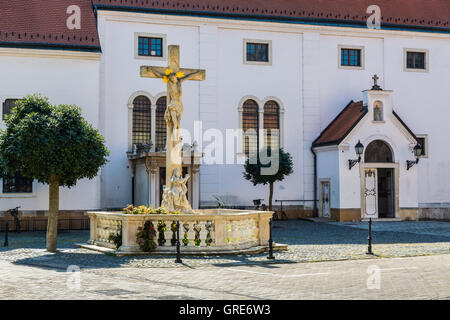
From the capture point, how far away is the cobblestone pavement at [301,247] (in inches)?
578

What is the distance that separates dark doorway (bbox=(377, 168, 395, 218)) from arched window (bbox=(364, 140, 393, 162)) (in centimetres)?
72

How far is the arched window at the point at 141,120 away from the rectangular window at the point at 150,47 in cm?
227

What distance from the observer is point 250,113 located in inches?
1248

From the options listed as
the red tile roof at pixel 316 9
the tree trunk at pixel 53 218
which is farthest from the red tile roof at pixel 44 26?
the tree trunk at pixel 53 218

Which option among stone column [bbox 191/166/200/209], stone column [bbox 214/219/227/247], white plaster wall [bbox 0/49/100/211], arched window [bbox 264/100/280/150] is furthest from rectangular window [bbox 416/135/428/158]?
stone column [bbox 214/219/227/247]

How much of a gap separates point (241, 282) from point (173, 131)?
275 inches

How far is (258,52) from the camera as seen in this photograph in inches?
1259

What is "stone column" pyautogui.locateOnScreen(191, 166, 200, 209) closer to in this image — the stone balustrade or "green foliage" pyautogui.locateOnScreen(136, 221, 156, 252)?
the stone balustrade

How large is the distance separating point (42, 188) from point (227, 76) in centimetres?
1098

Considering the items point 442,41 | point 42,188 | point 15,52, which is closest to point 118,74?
point 15,52

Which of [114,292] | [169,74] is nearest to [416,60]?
[169,74]

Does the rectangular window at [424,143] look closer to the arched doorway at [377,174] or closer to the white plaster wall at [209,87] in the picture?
the arched doorway at [377,174]
